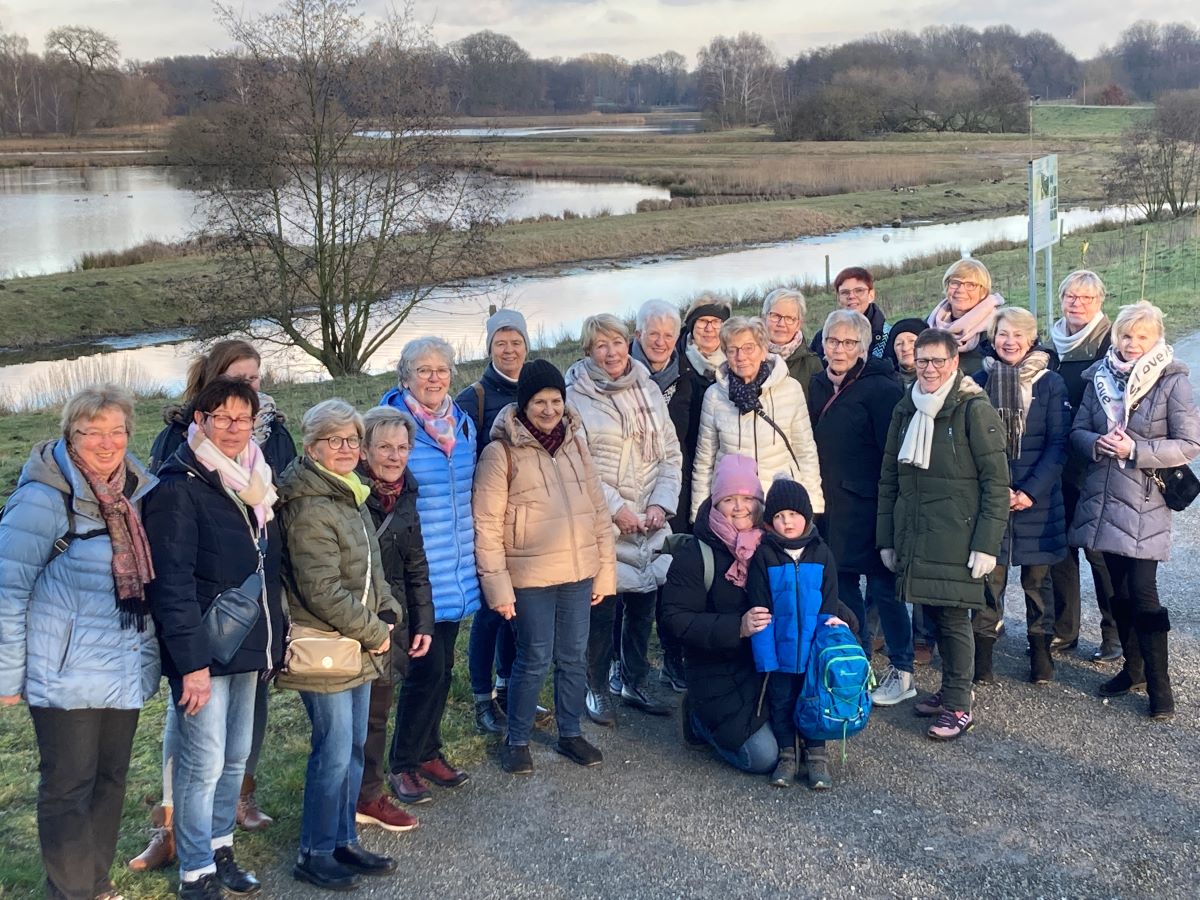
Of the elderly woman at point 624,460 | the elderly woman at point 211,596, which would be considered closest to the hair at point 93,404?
the elderly woman at point 211,596

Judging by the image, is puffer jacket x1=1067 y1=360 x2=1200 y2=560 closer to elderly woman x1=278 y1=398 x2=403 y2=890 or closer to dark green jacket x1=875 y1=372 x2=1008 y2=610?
dark green jacket x1=875 y1=372 x2=1008 y2=610

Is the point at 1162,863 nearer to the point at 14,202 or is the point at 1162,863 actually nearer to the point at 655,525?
the point at 655,525

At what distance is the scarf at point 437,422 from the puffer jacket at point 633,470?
31.7 inches

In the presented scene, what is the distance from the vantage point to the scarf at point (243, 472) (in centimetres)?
364

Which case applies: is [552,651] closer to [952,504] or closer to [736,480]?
[736,480]

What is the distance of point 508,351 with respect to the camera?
525 centimetres

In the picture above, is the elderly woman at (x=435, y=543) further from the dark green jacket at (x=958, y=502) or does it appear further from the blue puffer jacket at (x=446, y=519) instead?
the dark green jacket at (x=958, y=502)

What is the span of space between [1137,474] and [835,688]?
1874 mm

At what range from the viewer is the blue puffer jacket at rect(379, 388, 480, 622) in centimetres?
450

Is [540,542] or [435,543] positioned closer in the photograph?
[435,543]

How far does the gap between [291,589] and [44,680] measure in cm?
81

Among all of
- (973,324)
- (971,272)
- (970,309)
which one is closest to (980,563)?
(973,324)

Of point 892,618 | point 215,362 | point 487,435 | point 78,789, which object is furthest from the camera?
point 892,618

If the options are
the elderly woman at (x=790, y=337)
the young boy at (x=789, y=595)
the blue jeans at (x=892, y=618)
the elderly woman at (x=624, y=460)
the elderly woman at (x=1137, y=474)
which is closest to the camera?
the young boy at (x=789, y=595)
